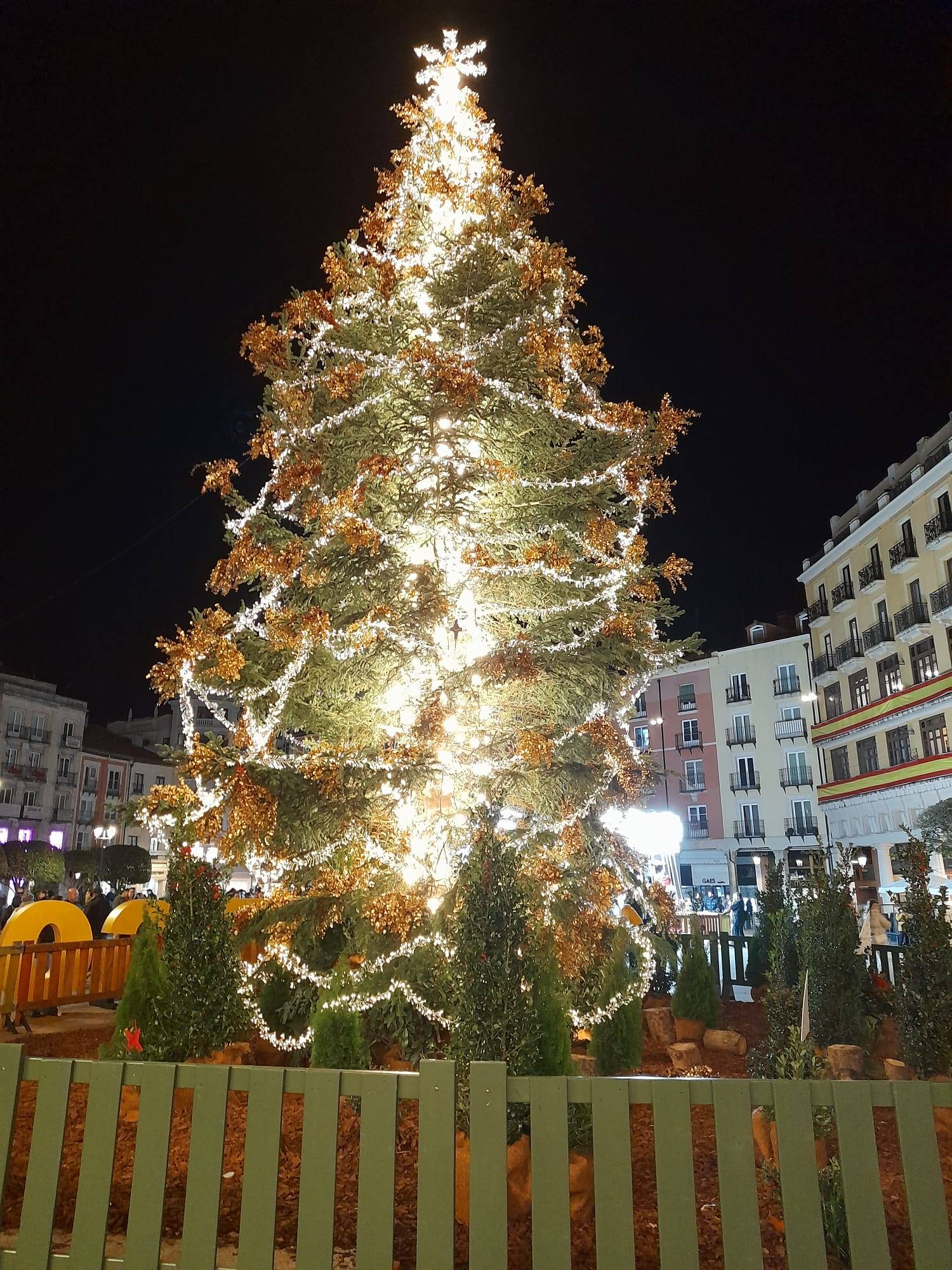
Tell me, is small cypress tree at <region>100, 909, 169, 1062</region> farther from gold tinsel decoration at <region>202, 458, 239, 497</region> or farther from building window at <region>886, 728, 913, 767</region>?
building window at <region>886, 728, 913, 767</region>

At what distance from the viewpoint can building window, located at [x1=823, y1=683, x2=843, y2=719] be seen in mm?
41406

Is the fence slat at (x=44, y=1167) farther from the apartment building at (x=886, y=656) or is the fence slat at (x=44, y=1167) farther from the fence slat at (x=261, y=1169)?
the apartment building at (x=886, y=656)

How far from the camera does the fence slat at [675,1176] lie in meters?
3.29

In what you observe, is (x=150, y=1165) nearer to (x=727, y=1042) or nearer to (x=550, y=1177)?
(x=550, y=1177)

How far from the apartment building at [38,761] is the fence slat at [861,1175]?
55.7m

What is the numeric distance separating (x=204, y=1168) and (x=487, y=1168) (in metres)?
1.19

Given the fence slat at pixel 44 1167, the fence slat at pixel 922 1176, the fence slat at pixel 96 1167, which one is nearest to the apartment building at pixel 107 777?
the fence slat at pixel 44 1167

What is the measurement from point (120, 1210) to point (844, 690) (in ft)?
136

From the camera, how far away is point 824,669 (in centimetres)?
4188

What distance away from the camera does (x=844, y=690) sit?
→ 134ft

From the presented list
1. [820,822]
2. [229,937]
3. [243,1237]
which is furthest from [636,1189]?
[820,822]

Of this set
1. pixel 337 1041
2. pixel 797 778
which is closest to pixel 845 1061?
pixel 337 1041

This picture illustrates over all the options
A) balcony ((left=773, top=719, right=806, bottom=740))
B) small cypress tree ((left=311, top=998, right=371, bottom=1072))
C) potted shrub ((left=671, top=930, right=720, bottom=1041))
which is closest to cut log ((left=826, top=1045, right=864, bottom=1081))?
potted shrub ((left=671, top=930, right=720, bottom=1041))

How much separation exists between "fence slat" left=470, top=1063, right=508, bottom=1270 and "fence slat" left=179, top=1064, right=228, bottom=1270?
1.04m
